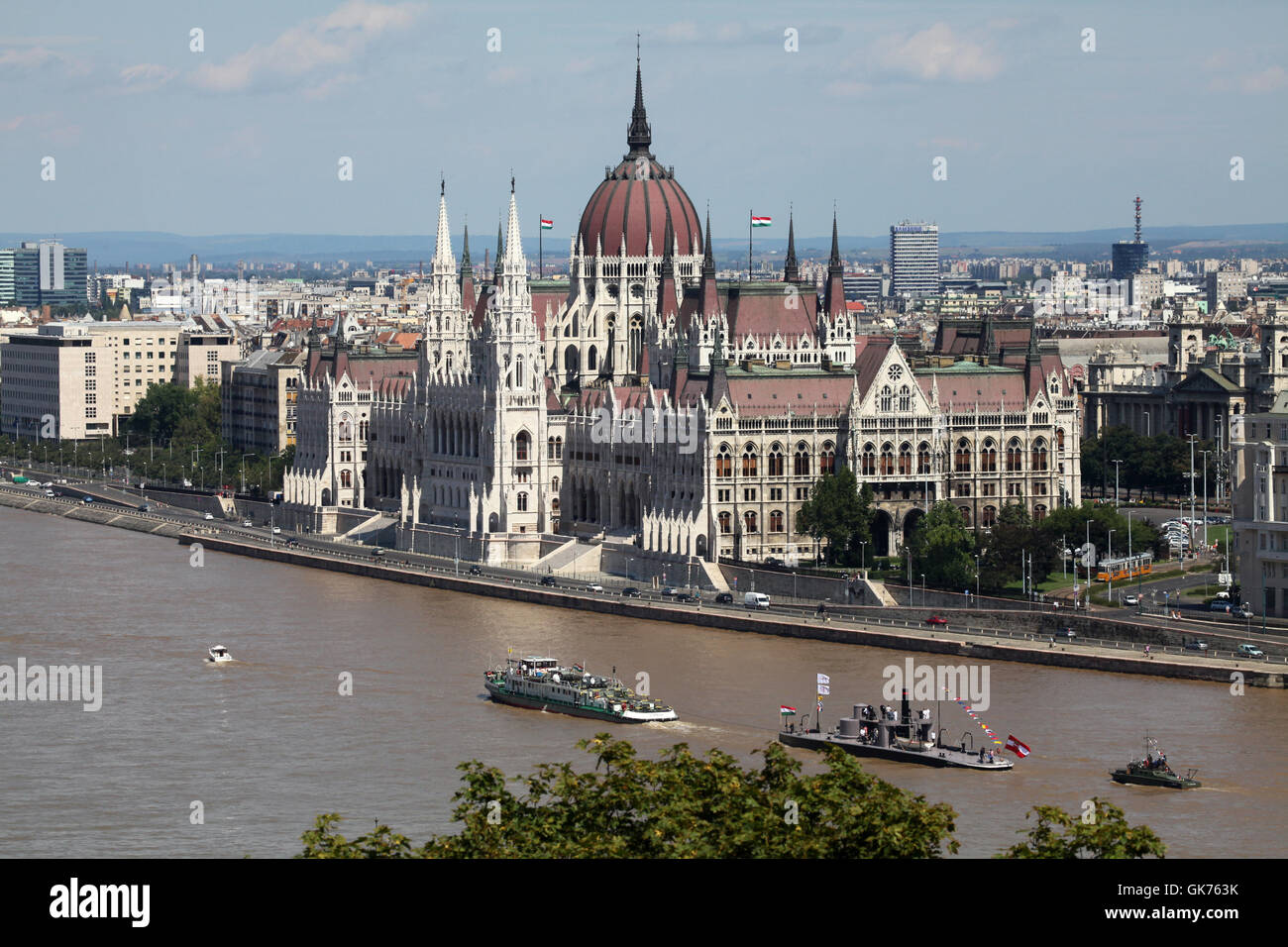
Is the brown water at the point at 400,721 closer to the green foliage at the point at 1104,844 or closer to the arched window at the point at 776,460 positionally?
the arched window at the point at 776,460

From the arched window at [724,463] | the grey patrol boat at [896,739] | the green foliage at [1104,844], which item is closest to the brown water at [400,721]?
the grey patrol boat at [896,739]

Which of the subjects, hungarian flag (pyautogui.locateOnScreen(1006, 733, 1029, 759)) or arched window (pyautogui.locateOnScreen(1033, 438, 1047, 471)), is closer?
hungarian flag (pyautogui.locateOnScreen(1006, 733, 1029, 759))

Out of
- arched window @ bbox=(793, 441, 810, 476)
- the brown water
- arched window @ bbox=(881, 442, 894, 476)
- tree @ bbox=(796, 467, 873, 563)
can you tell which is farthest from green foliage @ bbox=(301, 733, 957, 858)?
arched window @ bbox=(881, 442, 894, 476)

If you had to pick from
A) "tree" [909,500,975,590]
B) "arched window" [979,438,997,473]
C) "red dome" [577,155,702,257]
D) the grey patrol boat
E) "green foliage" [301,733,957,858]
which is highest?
"red dome" [577,155,702,257]

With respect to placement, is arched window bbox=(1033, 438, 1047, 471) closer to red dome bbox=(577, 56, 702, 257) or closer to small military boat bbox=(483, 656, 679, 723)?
red dome bbox=(577, 56, 702, 257)

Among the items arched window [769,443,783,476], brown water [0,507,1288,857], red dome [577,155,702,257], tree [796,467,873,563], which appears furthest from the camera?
red dome [577,155,702,257]

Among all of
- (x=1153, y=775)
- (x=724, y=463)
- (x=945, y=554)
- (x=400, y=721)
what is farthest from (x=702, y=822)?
(x=724, y=463)

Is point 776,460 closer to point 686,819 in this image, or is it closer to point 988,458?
point 988,458
